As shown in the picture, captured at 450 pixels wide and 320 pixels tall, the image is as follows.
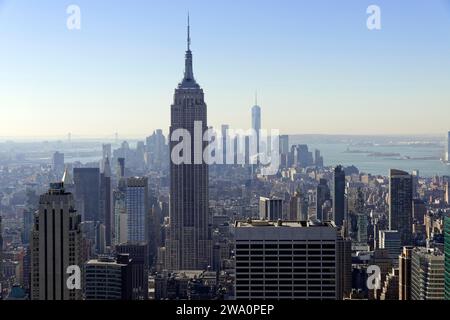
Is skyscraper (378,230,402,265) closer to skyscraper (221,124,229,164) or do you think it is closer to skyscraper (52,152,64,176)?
skyscraper (221,124,229,164)

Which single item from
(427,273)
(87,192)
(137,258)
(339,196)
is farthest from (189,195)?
(427,273)

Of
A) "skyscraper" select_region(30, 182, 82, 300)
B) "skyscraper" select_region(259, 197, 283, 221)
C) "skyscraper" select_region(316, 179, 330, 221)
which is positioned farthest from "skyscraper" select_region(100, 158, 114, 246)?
"skyscraper" select_region(316, 179, 330, 221)

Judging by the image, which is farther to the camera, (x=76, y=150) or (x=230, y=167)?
(x=230, y=167)

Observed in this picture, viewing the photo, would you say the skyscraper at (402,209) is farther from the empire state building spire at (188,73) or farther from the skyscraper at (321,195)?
the empire state building spire at (188,73)
